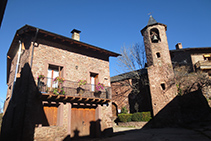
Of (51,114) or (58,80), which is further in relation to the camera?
(58,80)

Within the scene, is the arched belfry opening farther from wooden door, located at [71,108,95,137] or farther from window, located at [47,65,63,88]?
window, located at [47,65,63,88]

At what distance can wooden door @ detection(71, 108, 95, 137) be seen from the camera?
388 inches

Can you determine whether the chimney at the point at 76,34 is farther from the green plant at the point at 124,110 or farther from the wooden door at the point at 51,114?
the green plant at the point at 124,110

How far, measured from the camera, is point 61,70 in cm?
1068

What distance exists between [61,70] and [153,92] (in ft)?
34.0

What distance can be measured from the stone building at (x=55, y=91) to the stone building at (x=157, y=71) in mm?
6767

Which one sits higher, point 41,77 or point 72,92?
point 41,77

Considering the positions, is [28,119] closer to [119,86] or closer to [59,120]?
[59,120]

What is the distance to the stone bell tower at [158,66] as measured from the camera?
52.9 feet

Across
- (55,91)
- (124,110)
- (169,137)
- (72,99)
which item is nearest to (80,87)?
(72,99)

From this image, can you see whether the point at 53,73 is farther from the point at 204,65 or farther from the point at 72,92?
the point at 204,65

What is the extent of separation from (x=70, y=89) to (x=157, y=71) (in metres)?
10.8

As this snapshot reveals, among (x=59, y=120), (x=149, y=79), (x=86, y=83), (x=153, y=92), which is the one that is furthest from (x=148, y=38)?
(x=59, y=120)

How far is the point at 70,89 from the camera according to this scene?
10000mm
